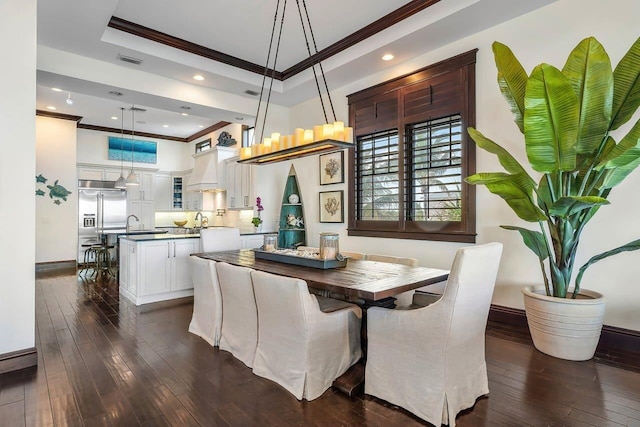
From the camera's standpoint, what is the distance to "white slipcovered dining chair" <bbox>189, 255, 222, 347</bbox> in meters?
3.14

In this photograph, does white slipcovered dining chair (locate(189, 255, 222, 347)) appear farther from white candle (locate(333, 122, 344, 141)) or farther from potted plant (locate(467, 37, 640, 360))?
potted plant (locate(467, 37, 640, 360))

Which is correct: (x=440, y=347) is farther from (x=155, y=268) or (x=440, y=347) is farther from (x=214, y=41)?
(x=214, y=41)

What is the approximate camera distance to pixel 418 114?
433cm

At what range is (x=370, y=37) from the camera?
4.22 m

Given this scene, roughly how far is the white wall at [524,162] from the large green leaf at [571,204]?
0.54 meters

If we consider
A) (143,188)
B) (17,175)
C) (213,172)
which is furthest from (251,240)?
(143,188)

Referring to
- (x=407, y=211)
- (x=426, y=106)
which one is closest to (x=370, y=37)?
(x=426, y=106)

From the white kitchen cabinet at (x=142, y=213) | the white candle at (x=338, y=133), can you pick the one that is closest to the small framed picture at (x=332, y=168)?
the white candle at (x=338, y=133)

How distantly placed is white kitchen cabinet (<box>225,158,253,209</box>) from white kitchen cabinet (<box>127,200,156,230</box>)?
331 centimetres

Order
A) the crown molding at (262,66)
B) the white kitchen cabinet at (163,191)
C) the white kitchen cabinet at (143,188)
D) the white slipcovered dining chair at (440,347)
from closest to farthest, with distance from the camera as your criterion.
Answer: the white slipcovered dining chair at (440,347), the crown molding at (262,66), the white kitchen cabinet at (143,188), the white kitchen cabinet at (163,191)

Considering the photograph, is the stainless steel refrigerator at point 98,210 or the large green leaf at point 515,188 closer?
the large green leaf at point 515,188

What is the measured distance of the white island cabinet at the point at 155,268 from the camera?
4.63 metres

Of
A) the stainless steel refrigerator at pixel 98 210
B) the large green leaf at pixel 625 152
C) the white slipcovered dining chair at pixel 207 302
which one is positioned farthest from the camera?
the stainless steel refrigerator at pixel 98 210

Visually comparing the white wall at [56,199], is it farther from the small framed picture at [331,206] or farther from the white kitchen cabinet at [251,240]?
the small framed picture at [331,206]
